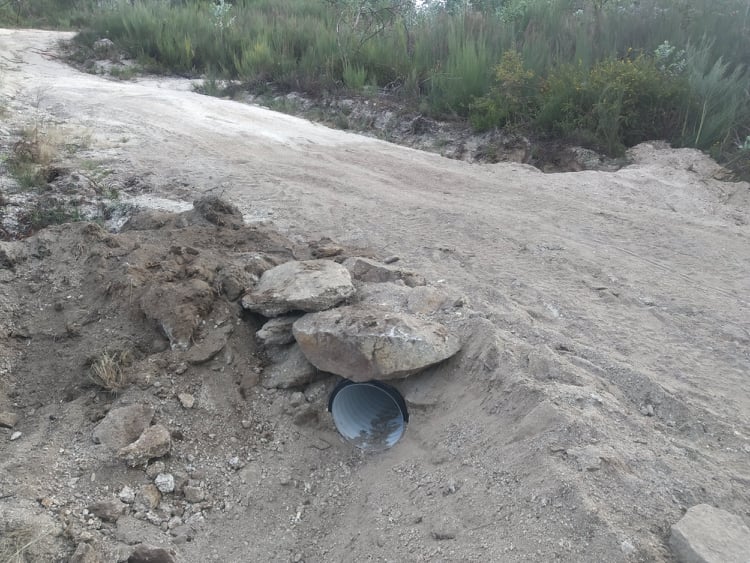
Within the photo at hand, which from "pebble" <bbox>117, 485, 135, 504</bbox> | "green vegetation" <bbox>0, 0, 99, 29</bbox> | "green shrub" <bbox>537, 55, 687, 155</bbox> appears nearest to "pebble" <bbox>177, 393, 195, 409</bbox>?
"pebble" <bbox>117, 485, 135, 504</bbox>

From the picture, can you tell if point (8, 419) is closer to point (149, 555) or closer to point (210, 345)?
point (210, 345)

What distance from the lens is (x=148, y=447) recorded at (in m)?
3.06

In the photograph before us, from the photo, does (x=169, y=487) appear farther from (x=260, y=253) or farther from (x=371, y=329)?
(x=260, y=253)

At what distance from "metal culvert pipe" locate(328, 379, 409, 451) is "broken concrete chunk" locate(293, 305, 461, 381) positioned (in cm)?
11

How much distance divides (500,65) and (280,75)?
4.41m

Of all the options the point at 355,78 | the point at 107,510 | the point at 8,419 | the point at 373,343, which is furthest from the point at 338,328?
the point at 355,78

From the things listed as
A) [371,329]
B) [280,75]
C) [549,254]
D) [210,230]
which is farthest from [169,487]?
[280,75]

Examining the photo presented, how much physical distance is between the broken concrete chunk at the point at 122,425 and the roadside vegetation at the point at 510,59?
654 centimetres

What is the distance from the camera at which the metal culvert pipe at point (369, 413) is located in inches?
130

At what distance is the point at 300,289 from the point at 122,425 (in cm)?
120

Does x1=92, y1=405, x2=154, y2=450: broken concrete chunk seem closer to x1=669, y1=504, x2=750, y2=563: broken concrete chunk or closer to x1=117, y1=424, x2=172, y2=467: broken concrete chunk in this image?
x1=117, y1=424, x2=172, y2=467: broken concrete chunk

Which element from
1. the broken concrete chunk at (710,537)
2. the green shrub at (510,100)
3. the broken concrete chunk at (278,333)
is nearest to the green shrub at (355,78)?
the green shrub at (510,100)

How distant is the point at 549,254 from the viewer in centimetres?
482

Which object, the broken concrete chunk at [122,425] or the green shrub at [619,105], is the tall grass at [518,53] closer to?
the green shrub at [619,105]
